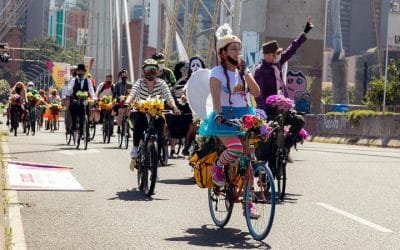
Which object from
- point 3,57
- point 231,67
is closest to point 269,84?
point 231,67

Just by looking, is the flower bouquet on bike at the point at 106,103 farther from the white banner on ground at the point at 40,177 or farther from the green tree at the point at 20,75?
the green tree at the point at 20,75

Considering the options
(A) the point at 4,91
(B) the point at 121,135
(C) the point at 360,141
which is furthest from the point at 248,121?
(A) the point at 4,91

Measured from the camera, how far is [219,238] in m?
8.48

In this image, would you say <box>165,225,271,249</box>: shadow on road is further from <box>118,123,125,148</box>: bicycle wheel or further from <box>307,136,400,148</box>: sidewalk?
<box>307,136,400,148</box>: sidewalk

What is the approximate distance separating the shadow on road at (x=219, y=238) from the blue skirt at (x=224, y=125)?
93 centimetres

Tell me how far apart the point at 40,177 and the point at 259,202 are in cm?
581

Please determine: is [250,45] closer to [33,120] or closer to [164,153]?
[33,120]

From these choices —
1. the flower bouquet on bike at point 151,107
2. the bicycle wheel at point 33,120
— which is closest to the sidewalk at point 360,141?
the bicycle wheel at point 33,120

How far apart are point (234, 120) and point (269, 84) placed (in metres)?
3.63

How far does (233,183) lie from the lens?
865cm

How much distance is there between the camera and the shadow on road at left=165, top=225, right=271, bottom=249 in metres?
8.03

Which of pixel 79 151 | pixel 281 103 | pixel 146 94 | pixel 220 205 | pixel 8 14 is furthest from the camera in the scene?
pixel 8 14

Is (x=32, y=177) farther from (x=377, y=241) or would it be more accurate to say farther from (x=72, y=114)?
(x=72, y=114)

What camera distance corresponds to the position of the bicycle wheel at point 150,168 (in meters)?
11.5
